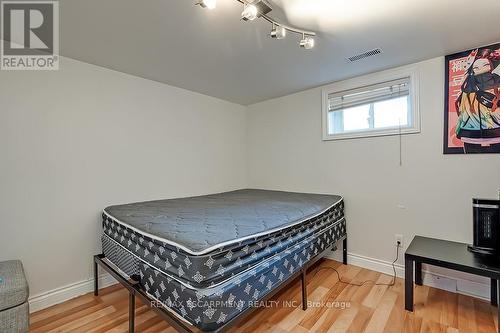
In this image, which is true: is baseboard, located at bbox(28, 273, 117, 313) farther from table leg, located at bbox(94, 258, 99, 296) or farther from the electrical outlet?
the electrical outlet

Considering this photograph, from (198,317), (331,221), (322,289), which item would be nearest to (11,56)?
(198,317)

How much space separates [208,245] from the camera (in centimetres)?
125

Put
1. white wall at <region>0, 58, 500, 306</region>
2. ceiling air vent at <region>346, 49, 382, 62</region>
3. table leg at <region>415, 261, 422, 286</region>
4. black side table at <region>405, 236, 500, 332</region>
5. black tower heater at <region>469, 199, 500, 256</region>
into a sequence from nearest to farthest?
1. black side table at <region>405, 236, 500, 332</region>
2. black tower heater at <region>469, 199, 500, 256</region>
3. white wall at <region>0, 58, 500, 306</region>
4. ceiling air vent at <region>346, 49, 382, 62</region>
5. table leg at <region>415, 261, 422, 286</region>

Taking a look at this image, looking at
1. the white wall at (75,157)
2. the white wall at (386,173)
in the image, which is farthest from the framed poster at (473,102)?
the white wall at (75,157)

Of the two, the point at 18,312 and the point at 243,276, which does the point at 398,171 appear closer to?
the point at 243,276

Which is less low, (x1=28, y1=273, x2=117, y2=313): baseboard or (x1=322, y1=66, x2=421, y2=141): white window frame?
(x1=322, y1=66, x2=421, y2=141): white window frame

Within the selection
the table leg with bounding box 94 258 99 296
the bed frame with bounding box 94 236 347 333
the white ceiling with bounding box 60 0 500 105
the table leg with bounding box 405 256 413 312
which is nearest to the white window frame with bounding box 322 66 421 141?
the white ceiling with bounding box 60 0 500 105

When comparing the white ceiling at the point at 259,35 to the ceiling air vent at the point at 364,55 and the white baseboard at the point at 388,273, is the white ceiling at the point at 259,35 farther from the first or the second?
the white baseboard at the point at 388,273

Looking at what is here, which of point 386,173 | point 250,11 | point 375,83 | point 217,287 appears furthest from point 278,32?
point 386,173

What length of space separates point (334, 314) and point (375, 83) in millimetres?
2405

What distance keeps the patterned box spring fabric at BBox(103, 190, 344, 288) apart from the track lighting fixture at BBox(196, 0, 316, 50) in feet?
4.35

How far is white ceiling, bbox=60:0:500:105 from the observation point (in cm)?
155

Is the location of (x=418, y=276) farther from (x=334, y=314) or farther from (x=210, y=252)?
(x=210, y=252)

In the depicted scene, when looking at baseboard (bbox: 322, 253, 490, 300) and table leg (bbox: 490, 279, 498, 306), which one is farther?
baseboard (bbox: 322, 253, 490, 300)
